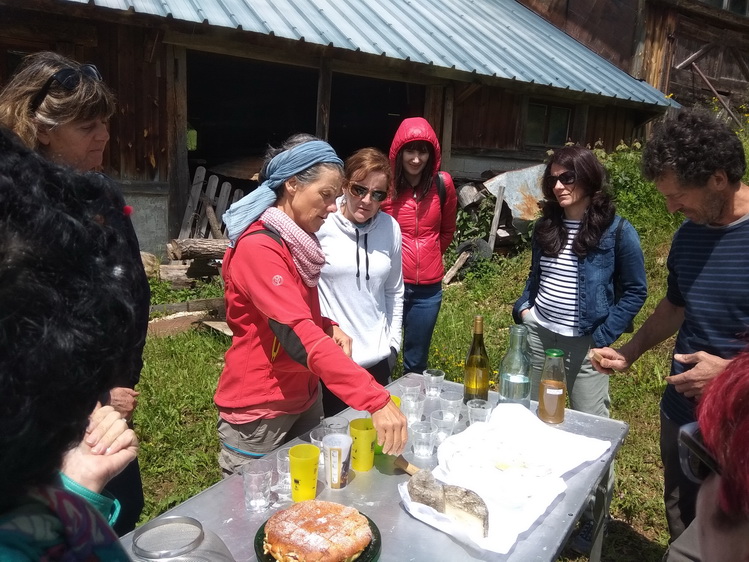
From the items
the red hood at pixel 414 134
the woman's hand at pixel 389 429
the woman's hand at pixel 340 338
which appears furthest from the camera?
the red hood at pixel 414 134

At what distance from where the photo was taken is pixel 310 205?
218cm

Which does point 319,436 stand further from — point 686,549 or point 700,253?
point 700,253

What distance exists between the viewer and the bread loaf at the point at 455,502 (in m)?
1.49

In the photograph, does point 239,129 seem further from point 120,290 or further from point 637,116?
point 120,290

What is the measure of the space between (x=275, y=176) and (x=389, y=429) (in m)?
1.07

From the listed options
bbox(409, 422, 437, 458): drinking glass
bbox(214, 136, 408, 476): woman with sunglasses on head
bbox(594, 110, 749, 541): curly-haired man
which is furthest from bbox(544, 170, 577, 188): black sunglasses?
bbox(409, 422, 437, 458): drinking glass

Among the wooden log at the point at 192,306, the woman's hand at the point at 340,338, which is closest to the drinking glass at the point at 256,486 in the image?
the woman's hand at the point at 340,338

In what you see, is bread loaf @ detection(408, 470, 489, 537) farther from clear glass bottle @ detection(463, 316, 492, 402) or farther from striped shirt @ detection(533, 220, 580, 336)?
striped shirt @ detection(533, 220, 580, 336)

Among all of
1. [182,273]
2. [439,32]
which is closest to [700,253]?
[182,273]

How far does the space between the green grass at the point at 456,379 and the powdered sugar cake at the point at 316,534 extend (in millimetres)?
1974

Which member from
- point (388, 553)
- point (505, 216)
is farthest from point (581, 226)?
point (505, 216)

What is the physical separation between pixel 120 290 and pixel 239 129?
42.2 ft

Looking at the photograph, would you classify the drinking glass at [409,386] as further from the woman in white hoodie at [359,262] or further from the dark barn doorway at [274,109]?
the dark barn doorway at [274,109]

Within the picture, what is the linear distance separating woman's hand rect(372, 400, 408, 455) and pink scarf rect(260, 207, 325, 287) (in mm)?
626
